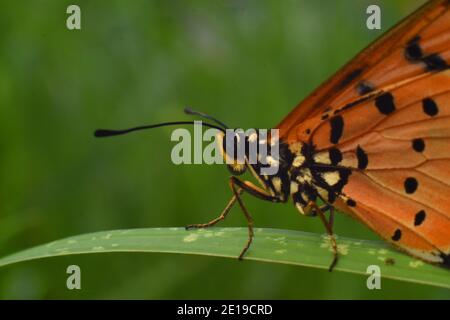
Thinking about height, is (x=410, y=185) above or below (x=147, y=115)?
below

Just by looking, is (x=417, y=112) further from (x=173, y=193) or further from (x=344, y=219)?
(x=173, y=193)

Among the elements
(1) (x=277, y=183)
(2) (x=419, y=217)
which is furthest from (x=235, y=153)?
(2) (x=419, y=217)

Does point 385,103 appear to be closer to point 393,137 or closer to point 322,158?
point 393,137

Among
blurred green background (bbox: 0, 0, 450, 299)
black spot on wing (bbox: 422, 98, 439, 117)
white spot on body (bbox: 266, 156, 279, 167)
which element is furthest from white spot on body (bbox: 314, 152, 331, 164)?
blurred green background (bbox: 0, 0, 450, 299)

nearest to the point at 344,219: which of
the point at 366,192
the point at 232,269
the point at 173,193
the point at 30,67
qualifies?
the point at 232,269

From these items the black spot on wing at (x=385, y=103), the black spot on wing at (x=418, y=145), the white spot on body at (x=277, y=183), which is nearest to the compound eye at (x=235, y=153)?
the white spot on body at (x=277, y=183)

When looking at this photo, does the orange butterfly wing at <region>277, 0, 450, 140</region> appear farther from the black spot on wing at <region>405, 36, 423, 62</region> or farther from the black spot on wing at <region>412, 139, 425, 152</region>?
the black spot on wing at <region>412, 139, 425, 152</region>

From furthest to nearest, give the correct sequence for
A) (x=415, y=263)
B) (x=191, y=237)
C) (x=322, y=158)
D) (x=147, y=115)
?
(x=147, y=115) < (x=322, y=158) < (x=191, y=237) < (x=415, y=263)

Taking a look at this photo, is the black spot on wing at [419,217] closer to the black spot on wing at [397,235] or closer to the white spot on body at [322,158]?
the black spot on wing at [397,235]
